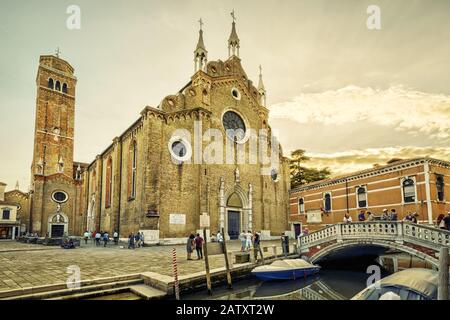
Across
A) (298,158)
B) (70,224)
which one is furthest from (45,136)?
(298,158)

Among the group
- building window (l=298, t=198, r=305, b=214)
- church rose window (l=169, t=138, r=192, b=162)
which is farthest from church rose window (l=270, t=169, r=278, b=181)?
church rose window (l=169, t=138, r=192, b=162)

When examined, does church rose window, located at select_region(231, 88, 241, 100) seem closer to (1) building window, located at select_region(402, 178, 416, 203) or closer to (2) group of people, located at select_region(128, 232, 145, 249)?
(2) group of people, located at select_region(128, 232, 145, 249)

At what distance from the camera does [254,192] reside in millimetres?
27438

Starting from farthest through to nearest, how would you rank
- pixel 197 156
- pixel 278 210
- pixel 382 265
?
1. pixel 278 210
2. pixel 197 156
3. pixel 382 265

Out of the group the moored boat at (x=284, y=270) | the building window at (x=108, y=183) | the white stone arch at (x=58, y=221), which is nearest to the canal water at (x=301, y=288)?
the moored boat at (x=284, y=270)

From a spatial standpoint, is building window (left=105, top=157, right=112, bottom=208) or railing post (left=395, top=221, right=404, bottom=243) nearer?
railing post (left=395, top=221, right=404, bottom=243)

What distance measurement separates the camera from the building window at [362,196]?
22.1 metres

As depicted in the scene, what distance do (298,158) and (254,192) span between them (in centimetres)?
2027

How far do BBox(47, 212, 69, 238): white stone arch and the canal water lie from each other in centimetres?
3461

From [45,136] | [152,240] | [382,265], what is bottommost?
[382,265]

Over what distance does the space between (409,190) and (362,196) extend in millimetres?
3911

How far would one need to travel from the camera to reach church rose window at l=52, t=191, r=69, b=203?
38394 mm

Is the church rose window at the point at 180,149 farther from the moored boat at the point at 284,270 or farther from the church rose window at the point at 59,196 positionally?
the church rose window at the point at 59,196
